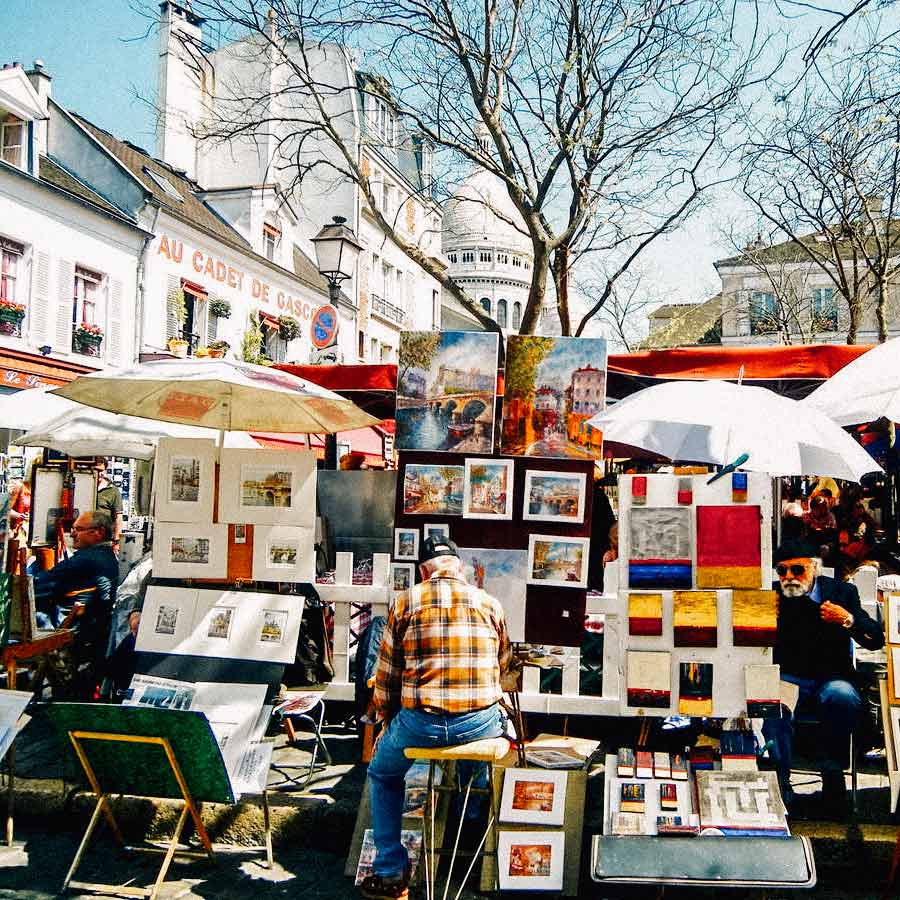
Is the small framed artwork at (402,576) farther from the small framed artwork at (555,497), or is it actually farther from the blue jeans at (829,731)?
the blue jeans at (829,731)

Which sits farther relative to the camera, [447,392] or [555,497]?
[447,392]

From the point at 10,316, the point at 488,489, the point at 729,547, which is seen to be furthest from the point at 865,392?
the point at 10,316

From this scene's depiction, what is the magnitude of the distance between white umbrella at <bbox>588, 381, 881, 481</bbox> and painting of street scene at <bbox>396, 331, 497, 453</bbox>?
2.30ft

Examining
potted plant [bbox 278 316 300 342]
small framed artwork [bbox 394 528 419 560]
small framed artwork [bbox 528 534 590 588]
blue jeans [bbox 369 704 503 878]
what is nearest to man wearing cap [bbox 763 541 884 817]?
small framed artwork [bbox 528 534 590 588]

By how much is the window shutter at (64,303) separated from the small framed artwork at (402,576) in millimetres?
15732

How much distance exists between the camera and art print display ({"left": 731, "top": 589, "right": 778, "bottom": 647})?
462cm

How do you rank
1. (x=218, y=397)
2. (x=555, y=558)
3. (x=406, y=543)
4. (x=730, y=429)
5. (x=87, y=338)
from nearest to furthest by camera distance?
(x=730, y=429) < (x=555, y=558) < (x=406, y=543) < (x=218, y=397) < (x=87, y=338)

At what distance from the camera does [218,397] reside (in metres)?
5.62

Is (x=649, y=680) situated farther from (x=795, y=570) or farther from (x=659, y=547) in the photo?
(x=795, y=570)

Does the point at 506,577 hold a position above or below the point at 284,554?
below

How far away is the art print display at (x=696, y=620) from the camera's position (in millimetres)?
4668

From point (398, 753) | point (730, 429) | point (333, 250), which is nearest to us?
point (398, 753)

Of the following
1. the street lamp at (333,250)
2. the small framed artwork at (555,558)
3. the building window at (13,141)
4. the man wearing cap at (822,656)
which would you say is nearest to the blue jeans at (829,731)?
the man wearing cap at (822,656)

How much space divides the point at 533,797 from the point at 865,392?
110 inches
